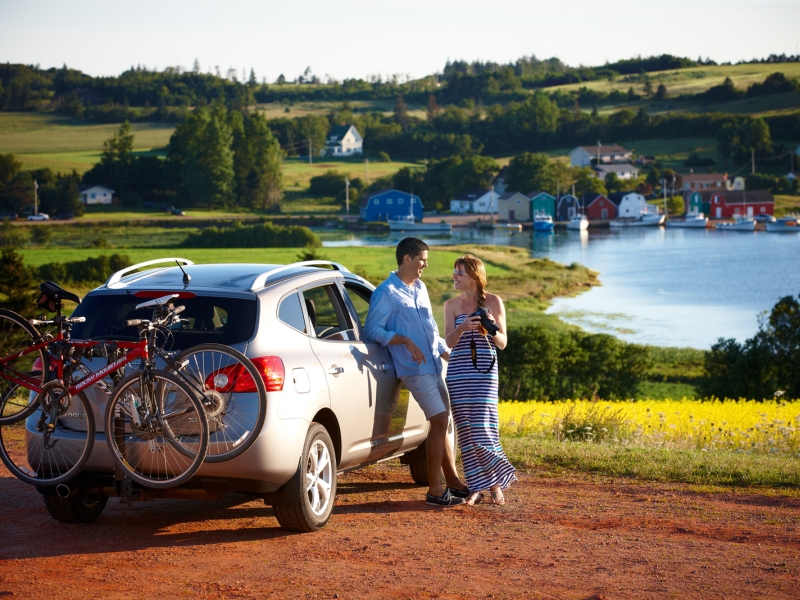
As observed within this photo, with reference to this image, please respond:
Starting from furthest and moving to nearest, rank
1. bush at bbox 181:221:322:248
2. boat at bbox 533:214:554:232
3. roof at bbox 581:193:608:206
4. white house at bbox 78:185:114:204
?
roof at bbox 581:193:608:206 < boat at bbox 533:214:554:232 < white house at bbox 78:185:114:204 < bush at bbox 181:221:322:248

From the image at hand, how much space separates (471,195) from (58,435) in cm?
14725

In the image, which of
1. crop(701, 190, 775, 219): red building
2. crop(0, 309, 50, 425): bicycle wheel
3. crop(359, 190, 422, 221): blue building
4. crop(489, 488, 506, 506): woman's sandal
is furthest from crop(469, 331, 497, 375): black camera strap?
crop(701, 190, 775, 219): red building

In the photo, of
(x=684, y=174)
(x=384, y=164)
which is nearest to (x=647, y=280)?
(x=684, y=174)

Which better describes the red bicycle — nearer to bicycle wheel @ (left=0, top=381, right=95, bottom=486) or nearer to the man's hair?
→ bicycle wheel @ (left=0, top=381, right=95, bottom=486)

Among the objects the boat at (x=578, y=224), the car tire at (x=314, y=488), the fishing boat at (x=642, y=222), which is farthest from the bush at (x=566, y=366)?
the fishing boat at (x=642, y=222)

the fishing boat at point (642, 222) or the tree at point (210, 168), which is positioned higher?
the tree at point (210, 168)

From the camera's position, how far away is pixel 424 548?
263 inches

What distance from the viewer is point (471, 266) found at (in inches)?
319

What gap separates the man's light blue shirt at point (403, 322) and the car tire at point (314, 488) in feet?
3.74

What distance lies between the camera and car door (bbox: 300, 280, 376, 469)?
728 centimetres

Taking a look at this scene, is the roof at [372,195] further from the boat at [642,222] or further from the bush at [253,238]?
the bush at [253,238]

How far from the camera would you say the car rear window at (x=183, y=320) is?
21.9 ft

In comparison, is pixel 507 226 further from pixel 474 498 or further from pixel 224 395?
pixel 224 395

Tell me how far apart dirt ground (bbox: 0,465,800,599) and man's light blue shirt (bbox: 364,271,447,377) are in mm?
1155
